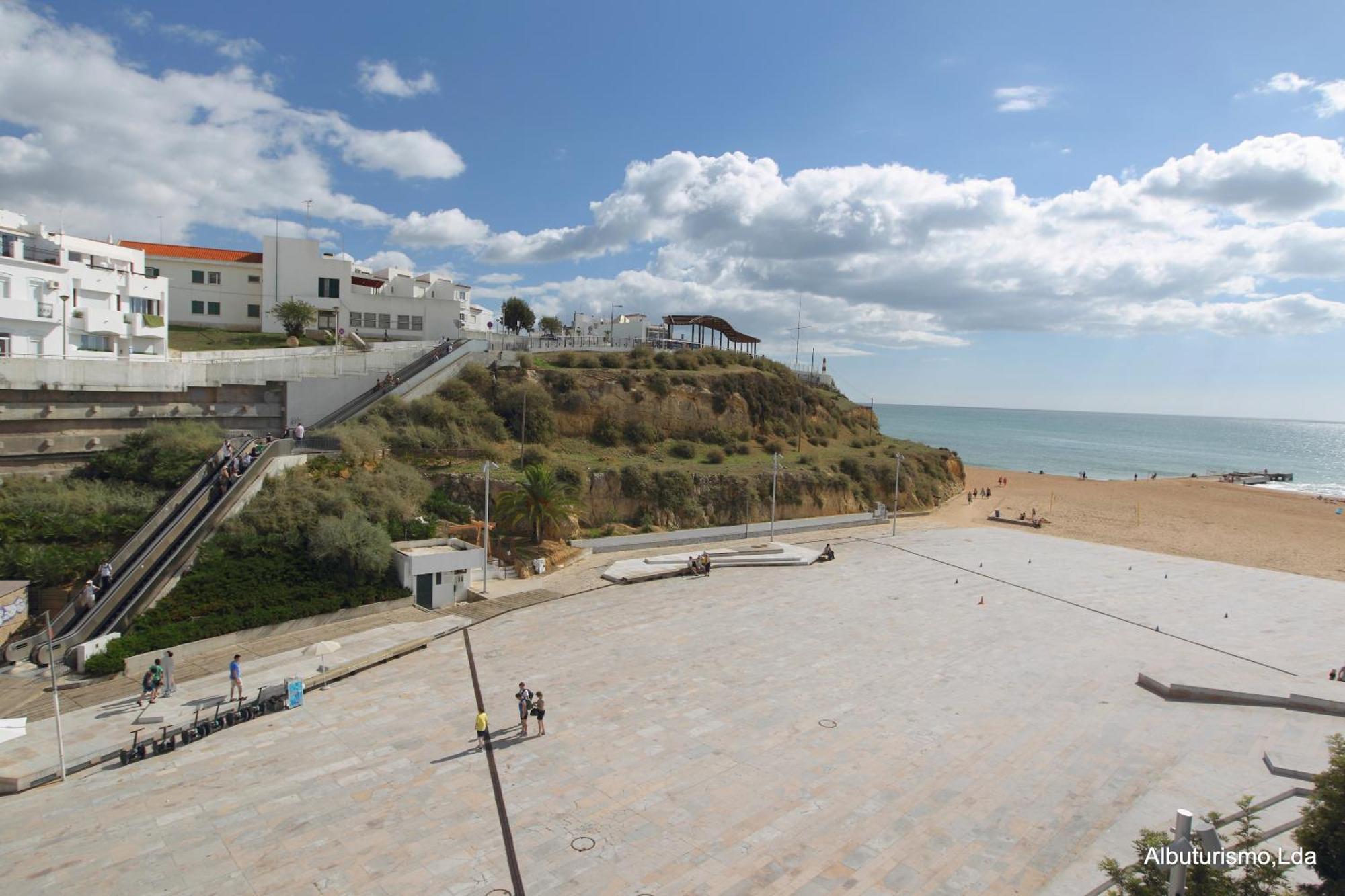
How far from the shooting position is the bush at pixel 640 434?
1551 inches

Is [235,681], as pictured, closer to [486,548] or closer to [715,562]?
[486,548]

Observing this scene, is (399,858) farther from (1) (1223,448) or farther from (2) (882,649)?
(1) (1223,448)

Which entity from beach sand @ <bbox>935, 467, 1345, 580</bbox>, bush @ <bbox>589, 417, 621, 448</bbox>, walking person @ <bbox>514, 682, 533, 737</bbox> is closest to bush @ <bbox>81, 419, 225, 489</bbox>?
bush @ <bbox>589, 417, 621, 448</bbox>

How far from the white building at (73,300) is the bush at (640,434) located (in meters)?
22.6

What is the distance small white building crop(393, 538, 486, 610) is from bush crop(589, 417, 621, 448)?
620 inches

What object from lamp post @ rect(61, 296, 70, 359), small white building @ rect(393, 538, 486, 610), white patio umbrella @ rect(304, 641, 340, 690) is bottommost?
white patio umbrella @ rect(304, 641, 340, 690)

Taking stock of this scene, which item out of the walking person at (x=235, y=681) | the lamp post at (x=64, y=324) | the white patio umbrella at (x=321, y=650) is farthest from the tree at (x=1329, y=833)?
the lamp post at (x=64, y=324)

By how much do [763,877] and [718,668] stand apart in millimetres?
7580

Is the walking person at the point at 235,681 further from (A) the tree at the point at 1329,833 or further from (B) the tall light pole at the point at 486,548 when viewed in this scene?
(A) the tree at the point at 1329,833

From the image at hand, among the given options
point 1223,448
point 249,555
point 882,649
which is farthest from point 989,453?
point 249,555

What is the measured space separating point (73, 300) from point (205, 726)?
29.0m

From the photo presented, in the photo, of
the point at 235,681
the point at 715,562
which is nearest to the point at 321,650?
the point at 235,681

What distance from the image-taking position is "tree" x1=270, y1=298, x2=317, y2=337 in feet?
136

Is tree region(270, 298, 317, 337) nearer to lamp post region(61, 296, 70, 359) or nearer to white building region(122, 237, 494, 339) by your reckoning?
white building region(122, 237, 494, 339)
